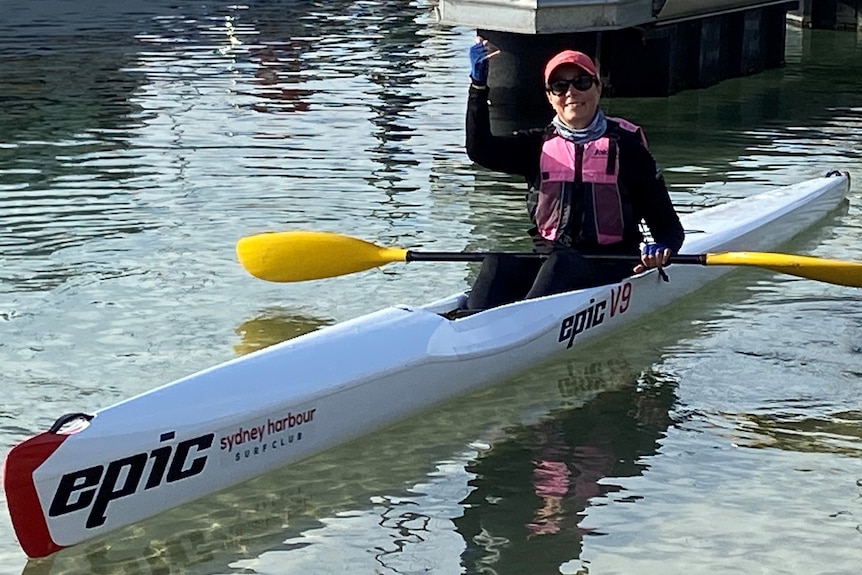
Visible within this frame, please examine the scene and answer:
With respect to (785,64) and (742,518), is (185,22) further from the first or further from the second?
(742,518)

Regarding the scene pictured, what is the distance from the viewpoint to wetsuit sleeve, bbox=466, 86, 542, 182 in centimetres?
713

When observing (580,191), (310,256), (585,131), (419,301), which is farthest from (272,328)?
(585,131)

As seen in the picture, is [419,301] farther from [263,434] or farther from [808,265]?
[263,434]

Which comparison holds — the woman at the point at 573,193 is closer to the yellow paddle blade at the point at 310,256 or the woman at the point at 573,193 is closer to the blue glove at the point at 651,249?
the blue glove at the point at 651,249

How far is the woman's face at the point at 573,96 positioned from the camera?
22.2 ft

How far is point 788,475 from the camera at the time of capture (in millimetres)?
6008

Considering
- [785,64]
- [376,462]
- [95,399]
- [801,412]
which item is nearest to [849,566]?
[801,412]

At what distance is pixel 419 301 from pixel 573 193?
1.47 m

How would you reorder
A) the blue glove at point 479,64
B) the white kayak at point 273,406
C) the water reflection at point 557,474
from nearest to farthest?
the white kayak at point 273,406 < the water reflection at point 557,474 < the blue glove at point 479,64

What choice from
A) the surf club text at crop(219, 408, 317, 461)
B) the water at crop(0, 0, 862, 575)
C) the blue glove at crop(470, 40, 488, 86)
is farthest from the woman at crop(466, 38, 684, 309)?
the surf club text at crop(219, 408, 317, 461)

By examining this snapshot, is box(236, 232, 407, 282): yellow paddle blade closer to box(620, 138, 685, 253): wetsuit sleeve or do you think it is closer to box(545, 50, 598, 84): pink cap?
box(620, 138, 685, 253): wetsuit sleeve

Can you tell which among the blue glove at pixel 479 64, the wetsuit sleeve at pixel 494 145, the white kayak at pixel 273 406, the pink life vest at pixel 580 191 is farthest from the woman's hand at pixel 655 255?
the blue glove at pixel 479 64

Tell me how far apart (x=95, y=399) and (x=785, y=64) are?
13.6 meters

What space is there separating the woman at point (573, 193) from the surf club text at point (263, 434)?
4.72 feet
